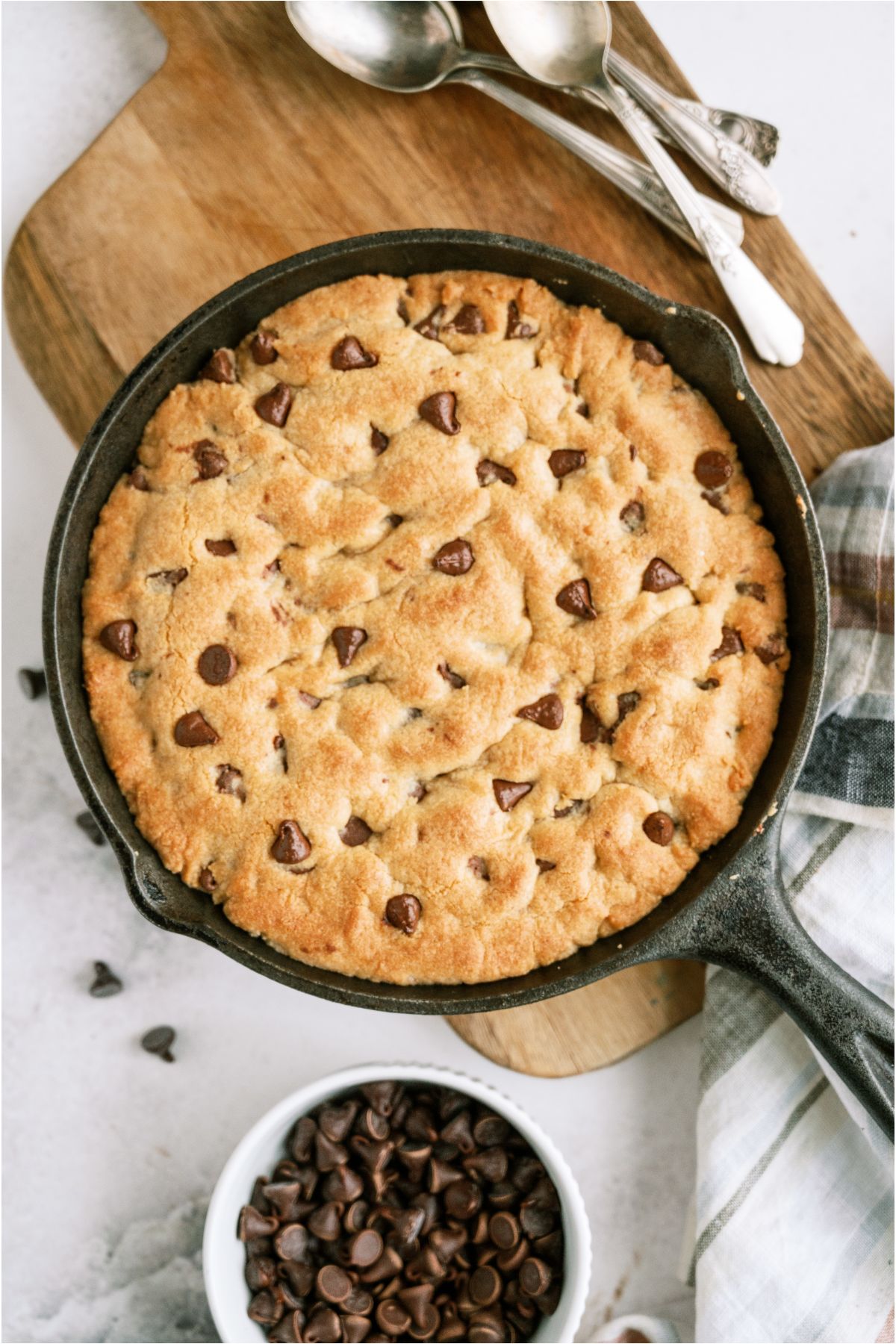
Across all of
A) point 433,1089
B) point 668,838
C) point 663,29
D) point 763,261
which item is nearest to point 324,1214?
point 433,1089

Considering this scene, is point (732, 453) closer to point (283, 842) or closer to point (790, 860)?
point (790, 860)

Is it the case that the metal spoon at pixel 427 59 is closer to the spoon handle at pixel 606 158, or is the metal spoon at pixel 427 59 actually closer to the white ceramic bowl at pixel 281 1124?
the spoon handle at pixel 606 158

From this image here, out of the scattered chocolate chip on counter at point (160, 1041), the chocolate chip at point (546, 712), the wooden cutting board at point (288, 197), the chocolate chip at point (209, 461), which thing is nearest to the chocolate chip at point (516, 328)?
the wooden cutting board at point (288, 197)

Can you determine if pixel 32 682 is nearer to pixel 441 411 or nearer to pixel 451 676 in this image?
pixel 451 676

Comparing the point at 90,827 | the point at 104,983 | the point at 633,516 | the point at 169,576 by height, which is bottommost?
the point at 104,983

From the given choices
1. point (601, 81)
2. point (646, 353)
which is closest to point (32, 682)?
point (646, 353)

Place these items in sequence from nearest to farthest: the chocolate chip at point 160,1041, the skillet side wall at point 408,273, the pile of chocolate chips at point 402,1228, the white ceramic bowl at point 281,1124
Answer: the skillet side wall at point 408,273 < the white ceramic bowl at point 281,1124 < the pile of chocolate chips at point 402,1228 < the chocolate chip at point 160,1041
